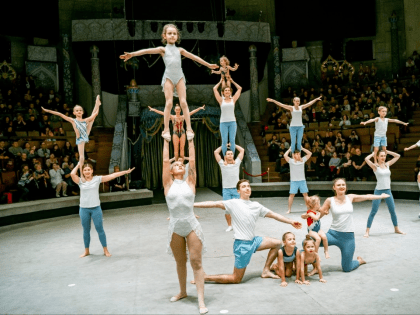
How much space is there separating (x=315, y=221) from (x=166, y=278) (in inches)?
83.6

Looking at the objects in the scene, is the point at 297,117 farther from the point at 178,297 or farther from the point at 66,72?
the point at 66,72

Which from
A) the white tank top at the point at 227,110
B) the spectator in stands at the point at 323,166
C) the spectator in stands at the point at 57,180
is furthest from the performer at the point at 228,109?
the spectator in stands at the point at 323,166

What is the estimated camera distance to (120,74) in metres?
15.6

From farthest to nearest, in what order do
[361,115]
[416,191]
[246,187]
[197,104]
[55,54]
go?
[55,54] < [197,104] < [361,115] < [416,191] < [246,187]

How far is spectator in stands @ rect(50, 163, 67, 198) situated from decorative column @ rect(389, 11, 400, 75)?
15176 mm

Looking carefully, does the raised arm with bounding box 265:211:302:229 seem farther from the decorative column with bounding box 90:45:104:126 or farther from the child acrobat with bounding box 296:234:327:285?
the decorative column with bounding box 90:45:104:126

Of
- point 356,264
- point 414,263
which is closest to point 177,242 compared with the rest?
point 356,264

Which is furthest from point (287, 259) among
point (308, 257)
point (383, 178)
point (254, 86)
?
point (254, 86)

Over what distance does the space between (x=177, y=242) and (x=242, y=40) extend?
11971 millimetres

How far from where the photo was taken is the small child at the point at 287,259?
15.6ft

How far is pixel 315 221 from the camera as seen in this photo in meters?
5.37

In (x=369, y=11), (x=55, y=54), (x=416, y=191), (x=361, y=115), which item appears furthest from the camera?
(x=369, y=11)

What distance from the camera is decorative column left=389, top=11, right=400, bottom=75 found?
1822 cm

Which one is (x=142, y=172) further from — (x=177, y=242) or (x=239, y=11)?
(x=177, y=242)
